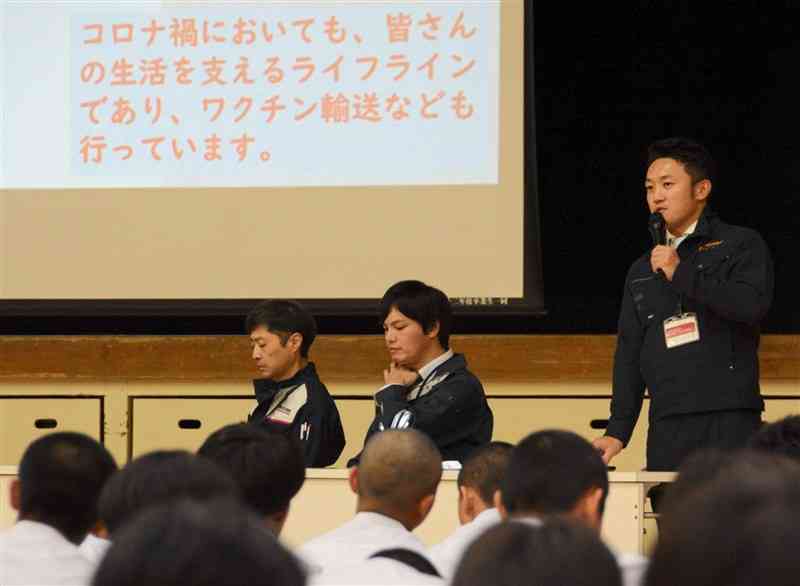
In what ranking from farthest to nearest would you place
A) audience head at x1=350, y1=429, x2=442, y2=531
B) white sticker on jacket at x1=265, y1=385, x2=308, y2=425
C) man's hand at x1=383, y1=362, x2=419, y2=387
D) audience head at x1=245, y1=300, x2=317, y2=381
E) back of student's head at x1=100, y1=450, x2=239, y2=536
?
1. audience head at x1=245, y1=300, x2=317, y2=381
2. white sticker on jacket at x1=265, y1=385, x2=308, y2=425
3. man's hand at x1=383, y1=362, x2=419, y2=387
4. audience head at x1=350, y1=429, x2=442, y2=531
5. back of student's head at x1=100, y1=450, x2=239, y2=536

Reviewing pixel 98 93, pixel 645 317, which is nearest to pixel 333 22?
pixel 98 93

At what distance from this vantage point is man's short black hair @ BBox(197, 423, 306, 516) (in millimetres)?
2184

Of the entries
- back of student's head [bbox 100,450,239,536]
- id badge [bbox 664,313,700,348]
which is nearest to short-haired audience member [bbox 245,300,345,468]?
id badge [bbox 664,313,700,348]

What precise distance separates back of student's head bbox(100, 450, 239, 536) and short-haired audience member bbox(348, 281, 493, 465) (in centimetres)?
183

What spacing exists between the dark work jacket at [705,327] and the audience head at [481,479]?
2.92ft

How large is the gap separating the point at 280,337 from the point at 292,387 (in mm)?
174

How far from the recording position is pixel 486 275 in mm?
4762

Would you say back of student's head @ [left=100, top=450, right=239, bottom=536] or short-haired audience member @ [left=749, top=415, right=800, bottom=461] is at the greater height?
back of student's head @ [left=100, top=450, right=239, bottom=536]

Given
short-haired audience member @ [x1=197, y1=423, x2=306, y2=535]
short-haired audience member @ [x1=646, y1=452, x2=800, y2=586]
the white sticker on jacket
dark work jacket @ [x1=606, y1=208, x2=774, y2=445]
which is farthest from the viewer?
the white sticker on jacket

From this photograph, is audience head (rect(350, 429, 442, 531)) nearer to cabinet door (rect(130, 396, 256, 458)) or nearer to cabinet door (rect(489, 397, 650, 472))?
cabinet door (rect(489, 397, 650, 472))

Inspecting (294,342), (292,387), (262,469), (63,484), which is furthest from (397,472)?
(294,342)

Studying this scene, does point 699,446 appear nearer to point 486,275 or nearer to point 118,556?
point 486,275

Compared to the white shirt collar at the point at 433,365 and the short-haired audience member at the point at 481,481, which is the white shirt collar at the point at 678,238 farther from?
the short-haired audience member at the point at 481,481

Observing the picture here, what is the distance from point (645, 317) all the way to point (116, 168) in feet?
7.19
